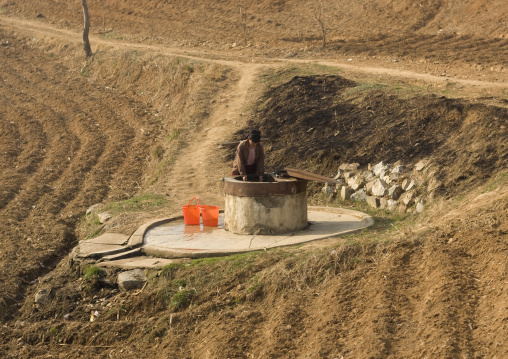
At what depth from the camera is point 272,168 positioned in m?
13.7

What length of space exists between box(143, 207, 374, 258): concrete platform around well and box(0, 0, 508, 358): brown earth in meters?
0.39

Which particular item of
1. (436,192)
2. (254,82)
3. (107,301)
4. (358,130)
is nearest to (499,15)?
A: (254,82)

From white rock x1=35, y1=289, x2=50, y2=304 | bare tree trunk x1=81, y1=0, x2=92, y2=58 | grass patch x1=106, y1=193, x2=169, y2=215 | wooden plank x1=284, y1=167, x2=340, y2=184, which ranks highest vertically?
bare tree trunk x1=81, y1=0, x2=92, y2=58

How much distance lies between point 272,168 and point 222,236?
4.13 metres

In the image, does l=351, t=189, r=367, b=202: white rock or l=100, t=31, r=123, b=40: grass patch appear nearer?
l=351, t=189, r=367, b=202: white rock

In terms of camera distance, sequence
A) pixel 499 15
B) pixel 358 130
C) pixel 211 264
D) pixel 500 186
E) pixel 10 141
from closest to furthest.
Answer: pixel 211 264
pixel 500 186
pixel 358 130
pixel 10 141
pixel 499 15

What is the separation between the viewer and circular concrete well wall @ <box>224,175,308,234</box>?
31.1ft

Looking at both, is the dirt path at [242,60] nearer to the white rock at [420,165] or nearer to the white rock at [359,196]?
the white rock at [420,165]

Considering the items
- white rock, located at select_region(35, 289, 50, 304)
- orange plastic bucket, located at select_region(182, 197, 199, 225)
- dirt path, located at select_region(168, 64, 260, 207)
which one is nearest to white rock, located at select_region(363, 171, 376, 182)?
dirt path, located at select_region(168, 64, 260, 207)

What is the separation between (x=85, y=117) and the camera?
21.0m

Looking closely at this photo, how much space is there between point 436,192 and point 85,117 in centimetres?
1341

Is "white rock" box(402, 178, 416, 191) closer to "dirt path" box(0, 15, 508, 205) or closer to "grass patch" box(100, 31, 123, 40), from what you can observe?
→ "dirt path" box(0, 15, 508, 205)

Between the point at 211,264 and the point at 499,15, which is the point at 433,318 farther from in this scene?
A: the point at 499,15

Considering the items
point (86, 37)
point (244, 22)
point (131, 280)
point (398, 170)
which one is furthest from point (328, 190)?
point (244, 22)
